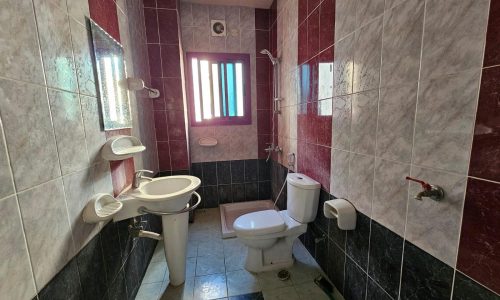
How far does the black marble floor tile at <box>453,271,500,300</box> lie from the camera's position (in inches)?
26.9

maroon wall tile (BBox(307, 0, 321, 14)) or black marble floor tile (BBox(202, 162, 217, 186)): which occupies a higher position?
maroon wall tile (BBox(307, 0, 321, 14))

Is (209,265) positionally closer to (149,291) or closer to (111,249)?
(149,291)

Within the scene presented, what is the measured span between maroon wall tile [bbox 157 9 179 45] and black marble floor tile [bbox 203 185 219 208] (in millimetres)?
1854

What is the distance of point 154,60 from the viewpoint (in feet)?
7.65

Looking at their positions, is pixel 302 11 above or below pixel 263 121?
above

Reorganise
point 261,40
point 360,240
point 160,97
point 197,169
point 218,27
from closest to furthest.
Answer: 1. point 360,240
2. point 160,97
3. point 218,27
4. point 261,40
5. point 197,169

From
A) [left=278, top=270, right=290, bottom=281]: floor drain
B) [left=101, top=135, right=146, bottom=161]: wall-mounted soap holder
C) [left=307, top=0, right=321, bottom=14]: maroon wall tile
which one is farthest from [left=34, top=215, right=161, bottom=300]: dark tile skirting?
[left=307, top=0, right=321, bottom=14]: maroon wall tile

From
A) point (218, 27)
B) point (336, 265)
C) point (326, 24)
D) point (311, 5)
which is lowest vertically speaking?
point (336, 265)

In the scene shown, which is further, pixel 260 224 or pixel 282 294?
pixel 260 224

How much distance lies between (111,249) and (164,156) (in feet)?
4.43

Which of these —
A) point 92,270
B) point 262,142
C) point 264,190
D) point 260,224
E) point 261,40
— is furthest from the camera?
point 264,190

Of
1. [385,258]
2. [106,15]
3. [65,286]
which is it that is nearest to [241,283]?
[385,258]

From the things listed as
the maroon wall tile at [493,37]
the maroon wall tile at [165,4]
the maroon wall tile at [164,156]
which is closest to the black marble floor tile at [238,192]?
the maroon wall tile at [164,156]

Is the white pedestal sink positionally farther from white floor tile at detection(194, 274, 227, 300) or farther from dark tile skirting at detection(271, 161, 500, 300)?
dark tile skirting at detection(271, 161, 500, 300)
